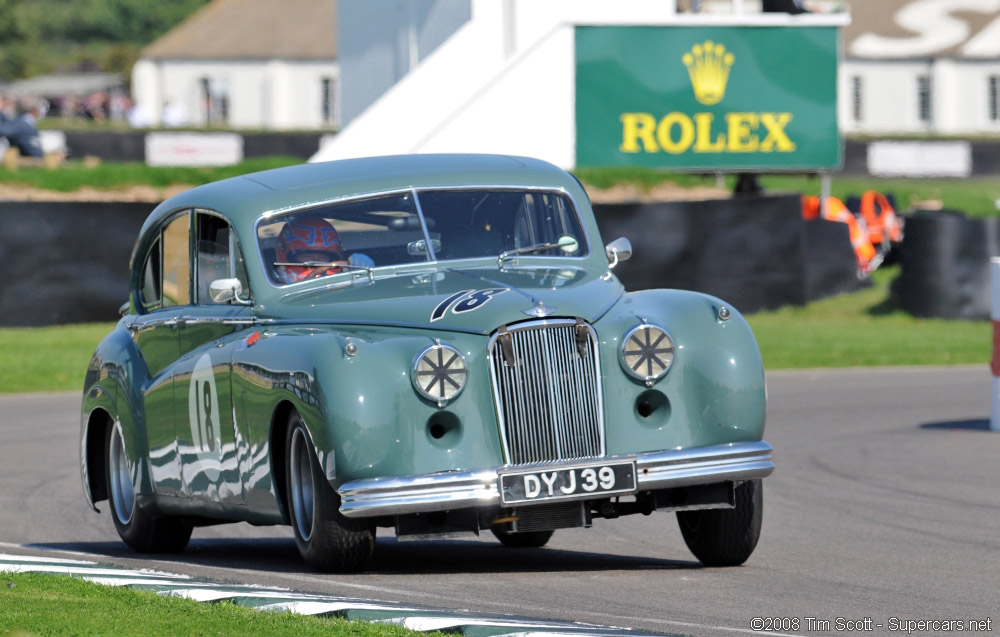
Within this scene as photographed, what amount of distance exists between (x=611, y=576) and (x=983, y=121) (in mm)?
69024

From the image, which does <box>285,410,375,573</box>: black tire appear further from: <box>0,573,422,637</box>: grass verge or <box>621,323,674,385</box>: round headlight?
<box>621,323,674,385</box>: round headlight

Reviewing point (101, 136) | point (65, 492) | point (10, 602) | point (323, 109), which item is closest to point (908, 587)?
point (10, 602)

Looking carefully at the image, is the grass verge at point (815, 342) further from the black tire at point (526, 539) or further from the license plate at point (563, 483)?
the license plate at point (563, 483)

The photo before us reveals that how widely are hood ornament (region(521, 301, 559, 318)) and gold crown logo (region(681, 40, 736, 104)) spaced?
674 inches

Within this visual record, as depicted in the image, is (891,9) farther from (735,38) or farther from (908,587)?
(908,587)

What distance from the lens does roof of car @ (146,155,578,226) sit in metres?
8.05

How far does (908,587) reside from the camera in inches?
265

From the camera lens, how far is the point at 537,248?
8109 millimetres

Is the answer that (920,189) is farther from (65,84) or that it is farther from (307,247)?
(65,84)

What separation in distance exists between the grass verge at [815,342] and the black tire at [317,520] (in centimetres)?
999

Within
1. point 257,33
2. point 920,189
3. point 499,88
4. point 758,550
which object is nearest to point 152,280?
point 758,550

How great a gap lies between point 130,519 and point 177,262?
1.32 meters

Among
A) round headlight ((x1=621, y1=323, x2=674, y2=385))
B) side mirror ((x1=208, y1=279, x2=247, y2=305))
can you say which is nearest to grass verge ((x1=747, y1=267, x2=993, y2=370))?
side mirror ((x1=208, y1=279, x2=247, y2=305))

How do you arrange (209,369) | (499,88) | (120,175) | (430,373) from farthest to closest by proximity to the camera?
(499,88) < (120,175) < (209,369) < (430,373)
